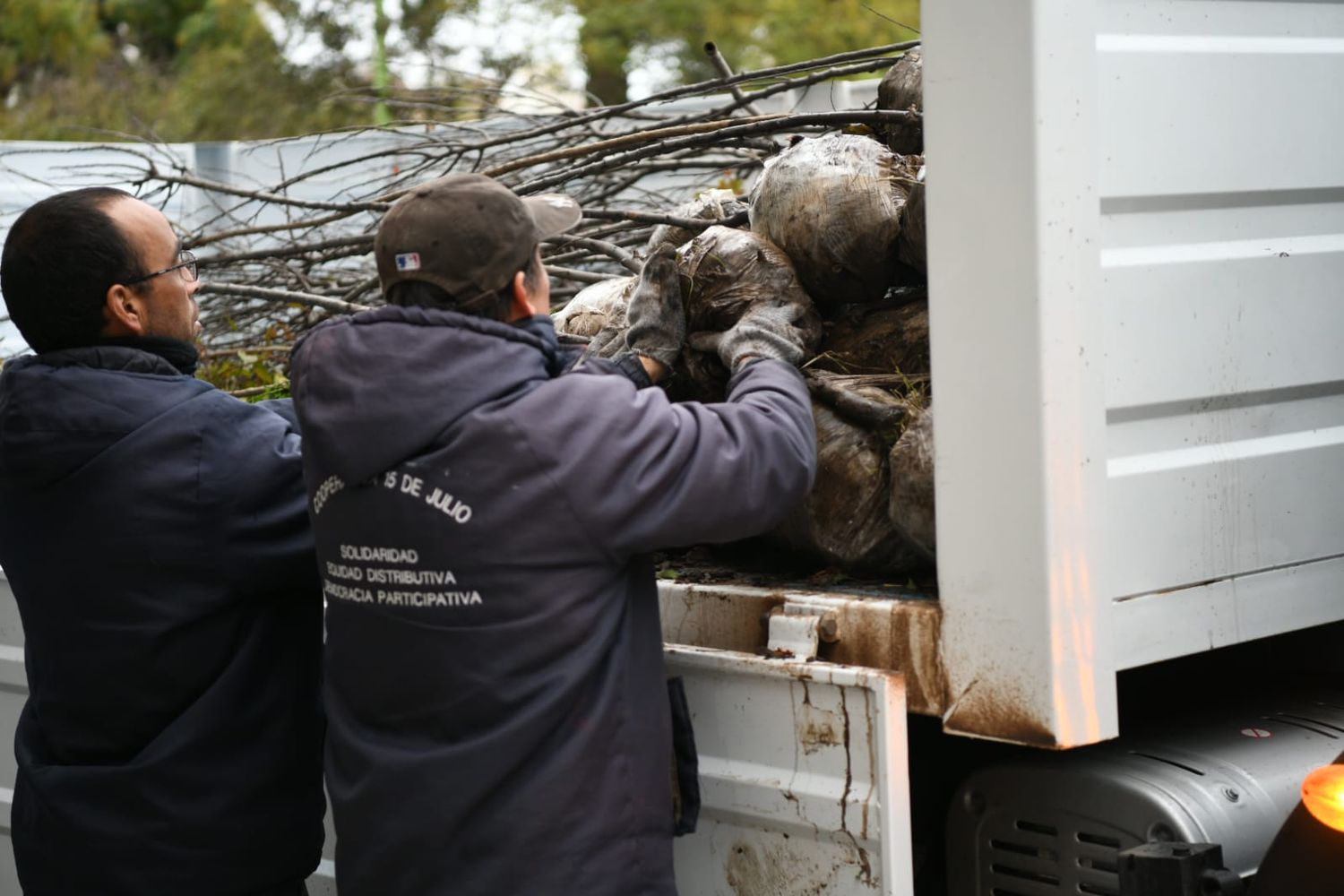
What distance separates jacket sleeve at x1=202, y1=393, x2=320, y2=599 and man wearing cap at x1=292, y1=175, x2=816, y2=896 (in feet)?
1.26

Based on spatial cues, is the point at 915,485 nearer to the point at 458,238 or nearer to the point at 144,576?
the point at 458,238

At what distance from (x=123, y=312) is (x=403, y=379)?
84 cm

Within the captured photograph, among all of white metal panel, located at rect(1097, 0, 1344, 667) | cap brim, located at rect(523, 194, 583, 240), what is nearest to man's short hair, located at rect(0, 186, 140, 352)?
cap brim, located at rect(523, 194, 583, 240)

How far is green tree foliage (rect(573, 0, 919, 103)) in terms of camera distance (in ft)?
57.2

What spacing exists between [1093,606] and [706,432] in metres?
0.58

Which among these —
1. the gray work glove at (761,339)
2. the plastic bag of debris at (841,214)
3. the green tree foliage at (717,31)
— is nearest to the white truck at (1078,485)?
the gray work glove at (761,339)

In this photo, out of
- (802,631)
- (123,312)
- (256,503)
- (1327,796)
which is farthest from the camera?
(123,312)

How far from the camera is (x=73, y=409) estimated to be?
2.52 meters

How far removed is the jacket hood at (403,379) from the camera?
2020 millimetres

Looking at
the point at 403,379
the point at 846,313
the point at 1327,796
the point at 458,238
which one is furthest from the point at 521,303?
the point at 1327,796

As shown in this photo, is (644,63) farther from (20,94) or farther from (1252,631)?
(1252,631)

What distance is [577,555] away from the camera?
2.02 metres

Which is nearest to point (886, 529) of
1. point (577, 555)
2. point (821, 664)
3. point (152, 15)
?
point (821, 664)

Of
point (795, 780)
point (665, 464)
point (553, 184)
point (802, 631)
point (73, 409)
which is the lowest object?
point (795, 780)
